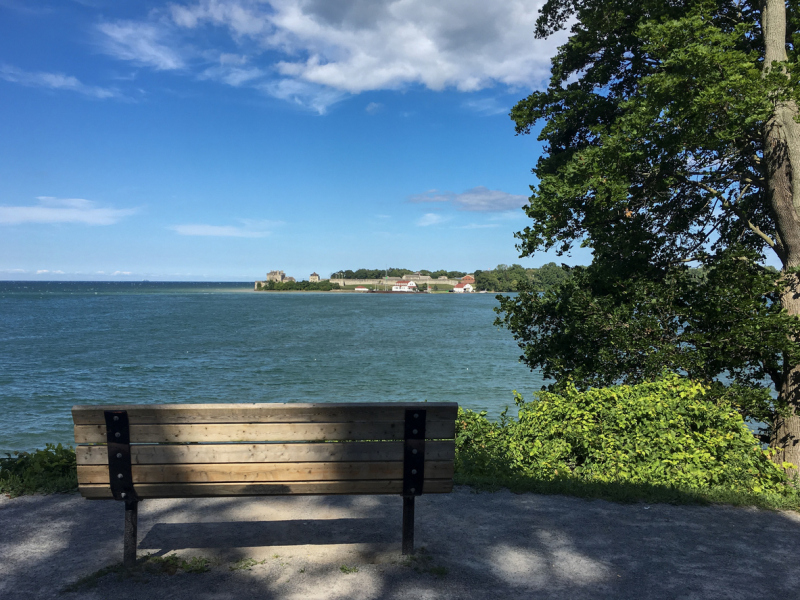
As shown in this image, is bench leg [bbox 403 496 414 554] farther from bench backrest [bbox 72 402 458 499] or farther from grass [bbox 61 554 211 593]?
grass [bbox 61 554 211 593]

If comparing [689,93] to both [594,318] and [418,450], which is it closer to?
[594,318]

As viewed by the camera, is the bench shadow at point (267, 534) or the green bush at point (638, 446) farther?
the green bush at point (638, 446)

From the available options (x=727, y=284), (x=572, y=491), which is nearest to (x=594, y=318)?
(x=727, y=284)

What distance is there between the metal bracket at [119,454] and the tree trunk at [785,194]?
28.0 ft

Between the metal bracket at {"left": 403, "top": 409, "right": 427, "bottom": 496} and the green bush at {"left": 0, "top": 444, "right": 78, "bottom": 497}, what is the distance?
12.0ft

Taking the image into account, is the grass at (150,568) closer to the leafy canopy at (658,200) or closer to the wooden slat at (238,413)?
the wooden slat at (238,413)

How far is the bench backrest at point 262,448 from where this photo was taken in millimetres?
3721

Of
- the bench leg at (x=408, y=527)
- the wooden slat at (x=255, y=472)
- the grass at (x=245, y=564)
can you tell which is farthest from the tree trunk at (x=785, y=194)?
the grass at (x=245, y=564)

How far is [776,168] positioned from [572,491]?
5999mm

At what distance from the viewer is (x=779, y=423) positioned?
8.31 metres

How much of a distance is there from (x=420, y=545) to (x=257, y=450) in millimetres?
1518

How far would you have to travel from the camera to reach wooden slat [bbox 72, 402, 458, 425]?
3.70 metres

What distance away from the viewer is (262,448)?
382 cm

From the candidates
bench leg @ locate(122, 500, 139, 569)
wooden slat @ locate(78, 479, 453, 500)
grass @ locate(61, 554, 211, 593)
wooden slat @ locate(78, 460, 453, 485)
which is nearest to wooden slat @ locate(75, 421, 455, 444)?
wooden slat @ locate(78, 460, 453, 485)
